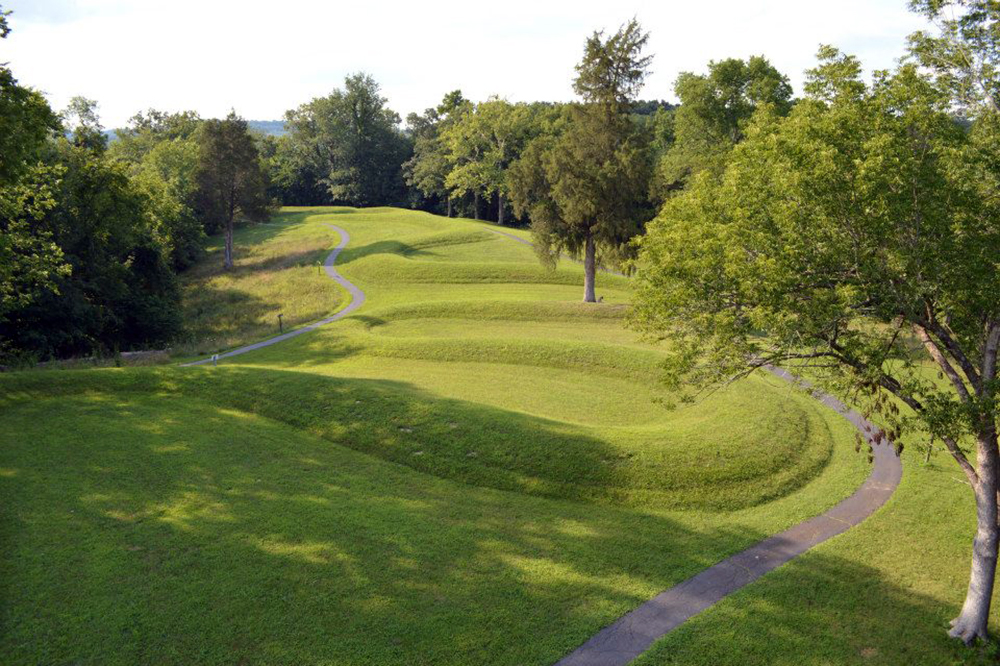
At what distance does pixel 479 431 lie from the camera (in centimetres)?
2245

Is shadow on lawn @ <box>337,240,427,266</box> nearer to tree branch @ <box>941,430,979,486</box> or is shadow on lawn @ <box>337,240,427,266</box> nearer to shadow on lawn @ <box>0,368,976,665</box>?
shadow on lawn @ <box>0,368,976,665</box>

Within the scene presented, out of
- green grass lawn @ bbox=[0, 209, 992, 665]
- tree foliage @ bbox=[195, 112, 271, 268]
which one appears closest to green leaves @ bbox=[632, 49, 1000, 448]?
green grass lawn @ bbox=[0, 209, 992, 665]

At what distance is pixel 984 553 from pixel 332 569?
47.9 ft

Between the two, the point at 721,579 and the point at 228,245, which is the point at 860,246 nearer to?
the point at 721,579

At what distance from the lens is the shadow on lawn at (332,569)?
12.9 meters

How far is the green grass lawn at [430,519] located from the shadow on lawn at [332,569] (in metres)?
0.06

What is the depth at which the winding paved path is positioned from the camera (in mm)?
13078

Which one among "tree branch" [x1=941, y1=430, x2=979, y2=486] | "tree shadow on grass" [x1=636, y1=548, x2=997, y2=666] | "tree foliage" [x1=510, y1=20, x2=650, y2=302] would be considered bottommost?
"tree shadow on grass" [x1=636, y1=548, x2=997, y2=666]

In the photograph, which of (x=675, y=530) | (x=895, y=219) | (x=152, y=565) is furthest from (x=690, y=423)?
(x=152, y=565)

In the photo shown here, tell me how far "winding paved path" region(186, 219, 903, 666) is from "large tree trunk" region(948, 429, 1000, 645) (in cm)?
236

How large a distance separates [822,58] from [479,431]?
1513 centimetres

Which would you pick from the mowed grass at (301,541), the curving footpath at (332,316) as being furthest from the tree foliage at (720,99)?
the mowed grass at (301,541)

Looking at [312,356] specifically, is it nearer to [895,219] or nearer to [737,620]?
[737,620]

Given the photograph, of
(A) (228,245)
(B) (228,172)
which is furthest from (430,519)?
(A) (228,245)
